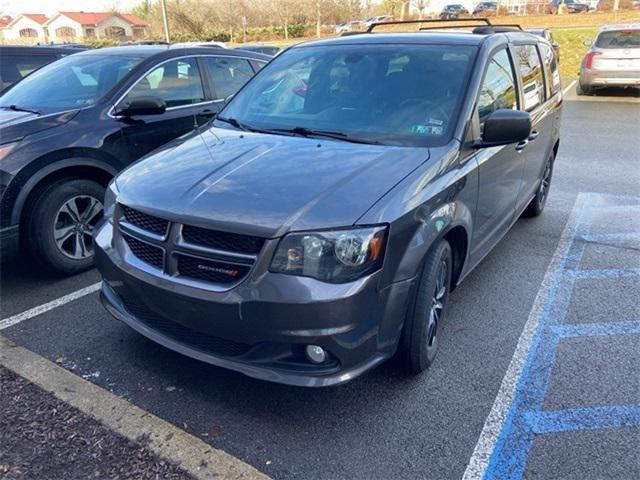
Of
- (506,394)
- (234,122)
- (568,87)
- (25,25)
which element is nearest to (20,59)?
(234,122)

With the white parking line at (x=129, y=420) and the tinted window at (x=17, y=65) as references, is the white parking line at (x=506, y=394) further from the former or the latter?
the tinted window at (x=17, y=65)

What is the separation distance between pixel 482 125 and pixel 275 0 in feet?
169

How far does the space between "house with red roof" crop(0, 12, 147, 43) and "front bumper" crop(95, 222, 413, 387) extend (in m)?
73.6

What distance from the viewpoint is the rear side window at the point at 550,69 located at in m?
5.06

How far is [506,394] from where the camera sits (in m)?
2.80

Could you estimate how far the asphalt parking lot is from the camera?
7.80 feet

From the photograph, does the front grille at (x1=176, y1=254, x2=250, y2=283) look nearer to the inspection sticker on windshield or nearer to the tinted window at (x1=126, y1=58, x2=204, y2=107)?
the inspection sticker on windshield

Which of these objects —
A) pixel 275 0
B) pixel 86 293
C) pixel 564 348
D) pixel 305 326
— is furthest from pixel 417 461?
pixel 275 0

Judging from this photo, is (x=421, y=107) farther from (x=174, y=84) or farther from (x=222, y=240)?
(x=174, y=84)

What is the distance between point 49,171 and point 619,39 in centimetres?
1423

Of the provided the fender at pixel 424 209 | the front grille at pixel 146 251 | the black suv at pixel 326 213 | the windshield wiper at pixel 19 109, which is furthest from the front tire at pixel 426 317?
the windshield wiper at pixel 19 109

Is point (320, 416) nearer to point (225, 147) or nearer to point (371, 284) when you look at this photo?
point (371, 284)

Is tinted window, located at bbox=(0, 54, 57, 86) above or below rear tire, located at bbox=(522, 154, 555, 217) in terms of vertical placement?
above

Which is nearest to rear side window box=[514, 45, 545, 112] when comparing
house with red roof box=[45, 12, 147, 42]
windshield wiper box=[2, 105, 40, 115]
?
windshield wiper box=[2, 105, 40, 115]
